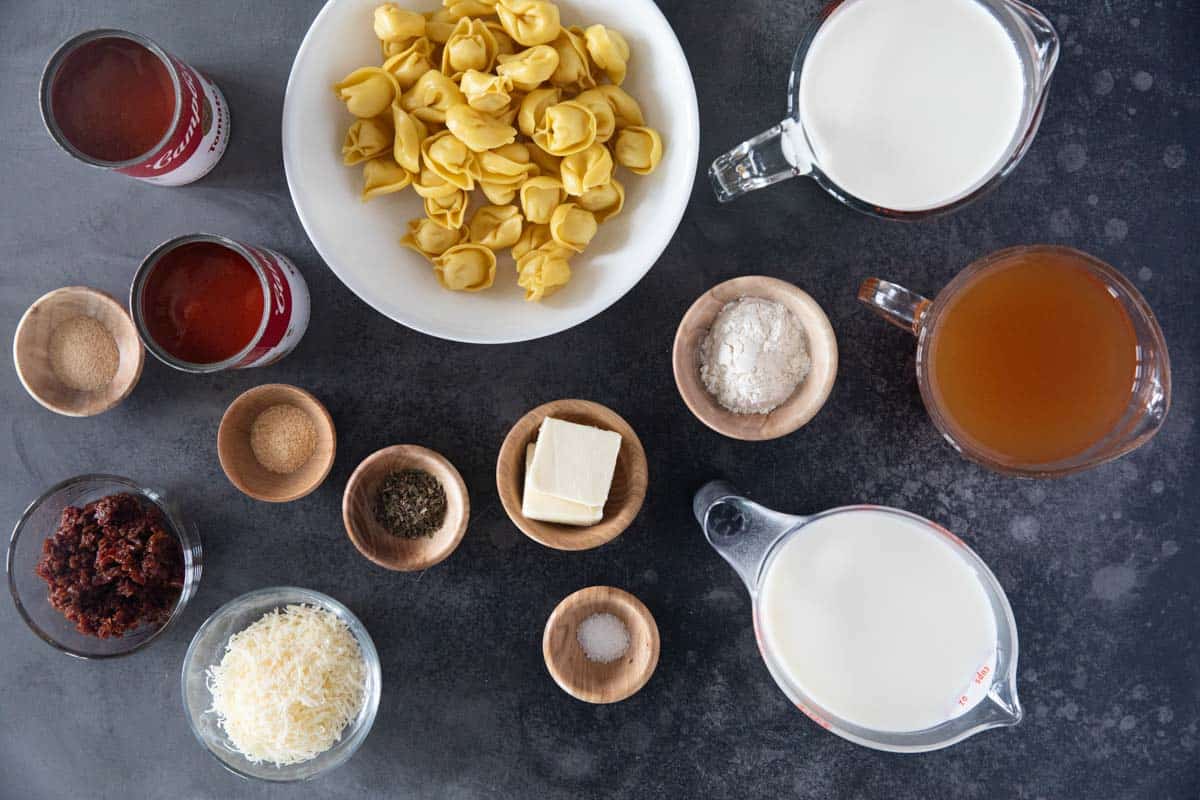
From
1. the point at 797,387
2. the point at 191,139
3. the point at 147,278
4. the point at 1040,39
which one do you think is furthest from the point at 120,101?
the point at 1040,39

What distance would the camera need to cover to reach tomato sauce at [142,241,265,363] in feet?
4.68

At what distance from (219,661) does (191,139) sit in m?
0.93

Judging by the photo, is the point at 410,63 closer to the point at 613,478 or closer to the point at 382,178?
the point at 382,178

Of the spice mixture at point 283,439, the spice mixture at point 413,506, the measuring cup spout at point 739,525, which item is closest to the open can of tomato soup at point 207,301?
the spice mixture at point 283,439

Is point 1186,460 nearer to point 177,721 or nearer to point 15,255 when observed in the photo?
point 177,721

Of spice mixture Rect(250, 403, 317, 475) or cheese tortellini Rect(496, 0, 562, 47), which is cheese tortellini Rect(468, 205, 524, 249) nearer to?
cheese tortellini Rect(496, 0, 562, 47)

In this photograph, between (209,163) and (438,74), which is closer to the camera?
(438,74)

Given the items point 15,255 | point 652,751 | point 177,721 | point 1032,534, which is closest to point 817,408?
point 1032,534

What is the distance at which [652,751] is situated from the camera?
1.58 m

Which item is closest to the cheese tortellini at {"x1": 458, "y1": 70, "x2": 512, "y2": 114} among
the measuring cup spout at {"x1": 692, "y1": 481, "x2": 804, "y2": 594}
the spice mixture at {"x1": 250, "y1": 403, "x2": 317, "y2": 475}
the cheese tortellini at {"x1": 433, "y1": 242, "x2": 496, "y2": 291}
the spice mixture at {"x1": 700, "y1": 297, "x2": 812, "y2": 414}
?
the cheese tortellini at {"x1": 433, "y1": 242, "x2": 496, "y2": 291}

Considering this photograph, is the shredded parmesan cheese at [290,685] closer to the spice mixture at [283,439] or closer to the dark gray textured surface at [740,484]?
the dark gray textured surface at [740,484]

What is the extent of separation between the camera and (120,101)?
4.65ft

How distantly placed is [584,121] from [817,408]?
60 centimetres

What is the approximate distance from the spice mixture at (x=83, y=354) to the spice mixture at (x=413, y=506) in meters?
0.57
